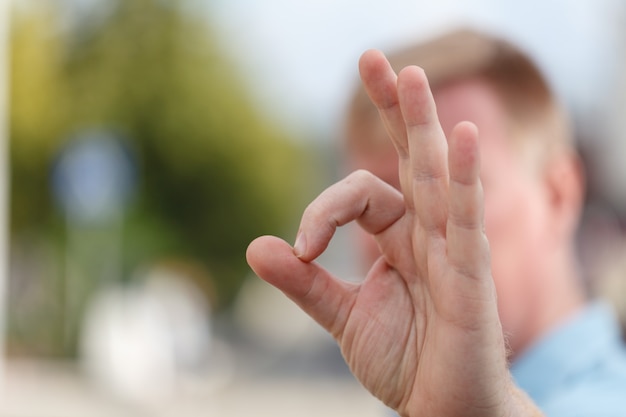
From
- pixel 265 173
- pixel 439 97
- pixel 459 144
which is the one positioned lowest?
pixel 459 144

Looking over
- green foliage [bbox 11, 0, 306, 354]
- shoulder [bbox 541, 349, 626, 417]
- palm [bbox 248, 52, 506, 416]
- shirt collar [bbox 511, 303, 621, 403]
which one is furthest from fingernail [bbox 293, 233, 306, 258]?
green foliage [bbox 11, 0, 306, 354]

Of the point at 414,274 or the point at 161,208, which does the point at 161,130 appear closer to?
the point at 161,208

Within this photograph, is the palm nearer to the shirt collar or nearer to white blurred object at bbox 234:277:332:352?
the shirt collar

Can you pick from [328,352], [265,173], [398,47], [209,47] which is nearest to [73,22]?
[209,47]

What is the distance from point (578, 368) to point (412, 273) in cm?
79

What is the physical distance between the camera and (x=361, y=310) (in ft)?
4.85

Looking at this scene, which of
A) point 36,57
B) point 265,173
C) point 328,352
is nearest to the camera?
point 328,352

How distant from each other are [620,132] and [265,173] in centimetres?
1838

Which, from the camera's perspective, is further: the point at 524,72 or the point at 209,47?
the point at 209,47

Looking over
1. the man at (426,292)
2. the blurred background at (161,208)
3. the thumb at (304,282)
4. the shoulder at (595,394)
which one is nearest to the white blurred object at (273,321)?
the blurred background at (161,208)

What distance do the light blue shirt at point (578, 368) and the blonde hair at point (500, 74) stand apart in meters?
0.52

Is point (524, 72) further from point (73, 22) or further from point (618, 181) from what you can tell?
point (73, 22)

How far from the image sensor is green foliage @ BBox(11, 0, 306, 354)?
25406 mm

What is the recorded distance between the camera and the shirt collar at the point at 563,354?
2057 millimetres
